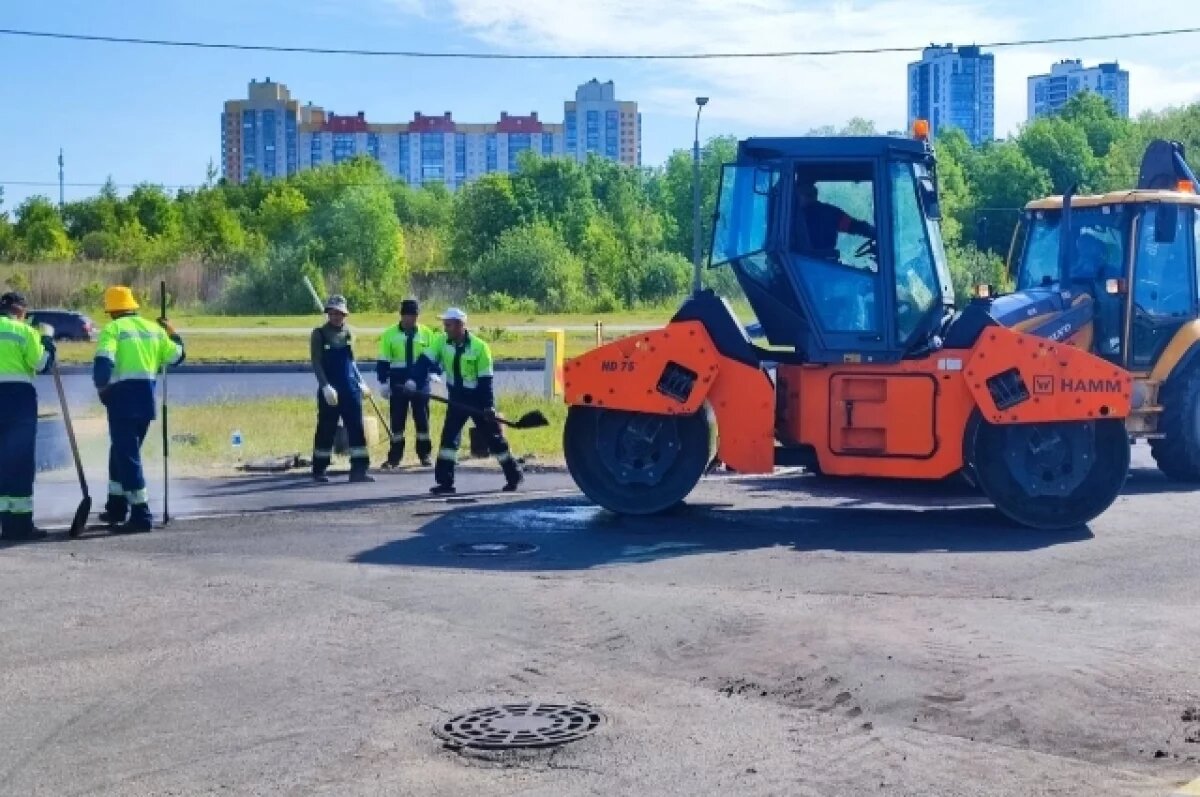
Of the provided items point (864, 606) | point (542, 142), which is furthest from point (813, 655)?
point (542, 142)

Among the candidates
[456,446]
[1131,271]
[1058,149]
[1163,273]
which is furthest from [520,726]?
[1058,149]

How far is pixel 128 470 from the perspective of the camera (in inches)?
478

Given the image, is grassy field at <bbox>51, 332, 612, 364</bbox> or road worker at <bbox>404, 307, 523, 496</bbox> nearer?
road worker at <bbox>404, 307, 523, 496</bbox>

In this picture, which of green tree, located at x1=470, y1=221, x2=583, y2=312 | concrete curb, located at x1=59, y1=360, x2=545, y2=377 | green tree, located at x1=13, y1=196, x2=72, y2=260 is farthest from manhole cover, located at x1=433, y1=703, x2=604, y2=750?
green tree, located at x1=13, y1=196, x2=72, y2=260

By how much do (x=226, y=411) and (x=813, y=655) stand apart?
15.9 m

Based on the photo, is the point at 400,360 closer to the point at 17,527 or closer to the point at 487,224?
the point at 17,527

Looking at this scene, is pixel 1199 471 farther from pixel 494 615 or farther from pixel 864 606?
pixel 494 615

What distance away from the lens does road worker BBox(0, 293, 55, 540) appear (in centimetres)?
1189

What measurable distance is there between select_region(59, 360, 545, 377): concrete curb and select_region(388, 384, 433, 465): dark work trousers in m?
15.7

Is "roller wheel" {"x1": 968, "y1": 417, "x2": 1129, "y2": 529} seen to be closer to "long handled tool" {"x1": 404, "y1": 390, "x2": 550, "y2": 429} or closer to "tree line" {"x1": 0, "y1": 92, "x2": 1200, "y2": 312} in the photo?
"long handled tool" {"x1": 404, "y1": 390, "x2": 550, "y2": 429}

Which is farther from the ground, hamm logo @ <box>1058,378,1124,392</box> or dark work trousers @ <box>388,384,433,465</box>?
hamm logo @ <box>1058,378,1124,392</box>

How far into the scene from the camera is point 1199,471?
1505 cm

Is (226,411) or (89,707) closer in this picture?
(89,707)

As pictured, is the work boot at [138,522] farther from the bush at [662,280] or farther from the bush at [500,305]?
the bush at [662,280]
